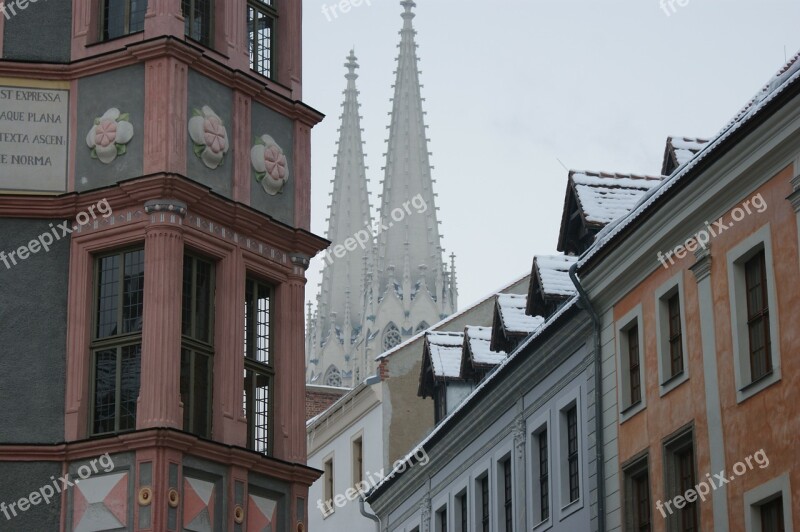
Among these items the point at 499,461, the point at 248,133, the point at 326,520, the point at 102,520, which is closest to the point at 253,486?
the point at 102,520

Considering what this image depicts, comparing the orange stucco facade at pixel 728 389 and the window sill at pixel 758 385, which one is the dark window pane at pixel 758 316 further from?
the orange stucco facade at pixel 728 389

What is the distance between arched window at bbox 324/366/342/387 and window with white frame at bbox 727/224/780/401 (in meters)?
135

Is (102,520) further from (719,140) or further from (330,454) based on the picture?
(330,454)

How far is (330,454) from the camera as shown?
2500 inches

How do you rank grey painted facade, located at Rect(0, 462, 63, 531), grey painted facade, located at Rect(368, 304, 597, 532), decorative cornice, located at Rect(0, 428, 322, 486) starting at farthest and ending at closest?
grey painted facade, located at Rect(368, 304, 597, 532) < grey painted facade, located at Rect(0, 462, 63, 531) < decorative cornice, located at Rect(0, 428, 322, 486)

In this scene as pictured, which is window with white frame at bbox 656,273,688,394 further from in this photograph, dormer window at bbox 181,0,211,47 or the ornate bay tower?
the ornate bay tower

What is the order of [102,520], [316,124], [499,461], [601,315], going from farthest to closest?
[499,461], [601,315], [316,124], [102,520]

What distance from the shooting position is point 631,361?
36.1 m

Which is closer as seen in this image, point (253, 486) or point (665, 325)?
point (253, 486)

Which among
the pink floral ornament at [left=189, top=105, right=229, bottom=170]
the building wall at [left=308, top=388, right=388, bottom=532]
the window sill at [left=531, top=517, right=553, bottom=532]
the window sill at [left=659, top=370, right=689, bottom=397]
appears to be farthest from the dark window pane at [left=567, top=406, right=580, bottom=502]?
the building wall at [left=308, top=388, right=388, bottom=532]

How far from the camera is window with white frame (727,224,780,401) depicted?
29.7 m

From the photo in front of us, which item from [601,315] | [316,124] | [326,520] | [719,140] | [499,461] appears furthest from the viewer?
[326,520]

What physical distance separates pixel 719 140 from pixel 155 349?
988 cm

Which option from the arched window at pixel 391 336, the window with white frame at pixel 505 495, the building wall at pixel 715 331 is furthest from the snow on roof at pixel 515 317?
the arched window at pixel 391 336
